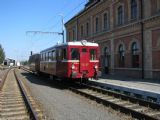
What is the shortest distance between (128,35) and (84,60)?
34.3 ft

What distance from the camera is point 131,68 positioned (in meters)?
29.1

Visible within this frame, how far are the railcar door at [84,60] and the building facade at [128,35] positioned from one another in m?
7.31

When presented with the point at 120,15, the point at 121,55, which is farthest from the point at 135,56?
the point at 120,15

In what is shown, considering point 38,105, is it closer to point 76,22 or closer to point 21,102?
point 21,102

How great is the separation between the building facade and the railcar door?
7.31 metres

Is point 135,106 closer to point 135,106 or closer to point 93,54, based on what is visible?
point 135,106

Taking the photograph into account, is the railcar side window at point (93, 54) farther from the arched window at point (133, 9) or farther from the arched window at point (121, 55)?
the arched window at point (121, 55)

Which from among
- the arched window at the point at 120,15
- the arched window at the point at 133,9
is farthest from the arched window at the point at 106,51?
the arched window at the point at 133,9

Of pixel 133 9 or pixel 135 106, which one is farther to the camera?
pixel 133 9

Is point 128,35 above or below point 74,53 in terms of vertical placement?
above

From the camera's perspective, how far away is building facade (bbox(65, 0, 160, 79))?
2569 centimetres

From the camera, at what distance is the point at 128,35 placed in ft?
96.7

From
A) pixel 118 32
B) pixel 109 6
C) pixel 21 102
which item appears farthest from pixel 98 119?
pixel 109 6

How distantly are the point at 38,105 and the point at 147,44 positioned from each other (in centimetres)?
1566
